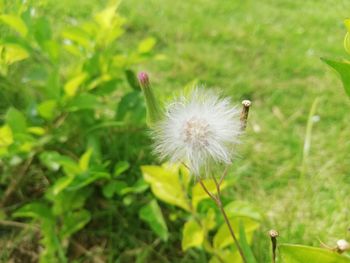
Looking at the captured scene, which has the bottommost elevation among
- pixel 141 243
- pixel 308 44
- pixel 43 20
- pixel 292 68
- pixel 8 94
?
pixel 141 243

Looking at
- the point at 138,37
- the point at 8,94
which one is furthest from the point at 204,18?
the point at 8,94

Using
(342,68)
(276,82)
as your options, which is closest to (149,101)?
(342,68)

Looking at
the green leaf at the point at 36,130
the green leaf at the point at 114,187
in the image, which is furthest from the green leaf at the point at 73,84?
the green leaf at the point at 114,187

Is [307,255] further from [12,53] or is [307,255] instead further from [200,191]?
[12,53]

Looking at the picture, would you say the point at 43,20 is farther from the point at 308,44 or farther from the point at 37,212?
the point at 308,44

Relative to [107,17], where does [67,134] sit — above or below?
below

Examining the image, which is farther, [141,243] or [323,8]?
[323,8]
